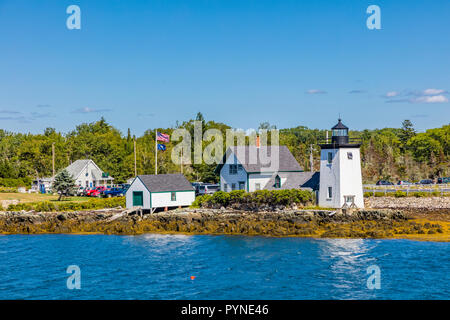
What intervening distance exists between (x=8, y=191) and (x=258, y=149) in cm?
3941

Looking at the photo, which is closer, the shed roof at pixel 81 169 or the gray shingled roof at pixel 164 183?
the gray shingled roof at pixel 164 183

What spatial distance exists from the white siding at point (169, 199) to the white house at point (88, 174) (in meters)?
36.0

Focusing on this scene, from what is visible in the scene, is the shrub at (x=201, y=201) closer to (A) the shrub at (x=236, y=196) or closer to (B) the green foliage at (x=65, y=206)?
(A) the shrub at (x=236, y=196)

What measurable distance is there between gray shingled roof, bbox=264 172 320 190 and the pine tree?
25271mm

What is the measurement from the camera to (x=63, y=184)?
6412 cm

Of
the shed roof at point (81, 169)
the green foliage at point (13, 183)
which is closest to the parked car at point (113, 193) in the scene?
the shed roof at point (81, 169)

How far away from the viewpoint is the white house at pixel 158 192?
52.4 metres

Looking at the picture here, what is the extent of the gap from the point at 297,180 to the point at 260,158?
212 inches

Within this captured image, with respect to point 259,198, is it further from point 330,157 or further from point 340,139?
point 340,139

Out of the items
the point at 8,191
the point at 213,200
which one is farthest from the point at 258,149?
the point at 8,191

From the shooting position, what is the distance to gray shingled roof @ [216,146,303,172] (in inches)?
2221

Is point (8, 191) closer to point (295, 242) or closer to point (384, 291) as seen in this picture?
point (295, 242)

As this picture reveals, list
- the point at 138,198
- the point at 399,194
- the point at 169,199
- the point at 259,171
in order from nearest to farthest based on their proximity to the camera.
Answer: the point at 138,198
the point at 169,199
the point at 259,171
the point at 399,194

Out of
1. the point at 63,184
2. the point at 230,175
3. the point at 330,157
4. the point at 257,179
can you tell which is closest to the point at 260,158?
the point at 257,179
